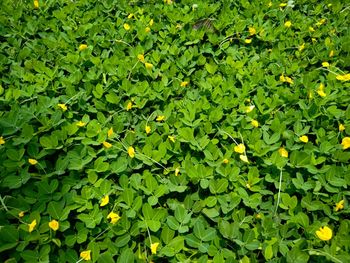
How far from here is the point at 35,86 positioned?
209 centimetres

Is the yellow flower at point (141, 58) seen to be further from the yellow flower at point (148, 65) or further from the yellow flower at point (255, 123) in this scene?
the yellow flower at point (255, 123)

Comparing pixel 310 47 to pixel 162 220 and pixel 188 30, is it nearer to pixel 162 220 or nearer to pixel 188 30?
pixel 188 30

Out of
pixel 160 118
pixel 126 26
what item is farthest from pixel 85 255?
pixel 126 26

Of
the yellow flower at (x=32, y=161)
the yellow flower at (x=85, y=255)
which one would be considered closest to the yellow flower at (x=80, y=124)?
the yellow flower at (x=32, y=161)

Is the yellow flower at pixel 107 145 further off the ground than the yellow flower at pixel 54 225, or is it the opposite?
the yellow flower at pixel 107 145

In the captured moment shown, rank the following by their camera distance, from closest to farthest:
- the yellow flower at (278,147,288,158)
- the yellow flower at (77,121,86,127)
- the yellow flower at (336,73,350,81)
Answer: the yellow flower at (278,147,288,158), the yellow flower at (77,121,86,127), the yellow flower at (336,73,350,81)

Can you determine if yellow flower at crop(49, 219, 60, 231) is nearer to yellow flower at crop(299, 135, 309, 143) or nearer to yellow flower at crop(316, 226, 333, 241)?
yellow flower at crop(316, 226, 333, 241)

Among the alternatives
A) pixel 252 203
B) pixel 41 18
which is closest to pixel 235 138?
pixel 252 203

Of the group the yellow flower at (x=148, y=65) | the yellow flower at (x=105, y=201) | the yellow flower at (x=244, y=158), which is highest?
the yellow flower at (x=148, y=65)

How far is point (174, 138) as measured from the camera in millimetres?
1835

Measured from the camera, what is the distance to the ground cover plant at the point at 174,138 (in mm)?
1431

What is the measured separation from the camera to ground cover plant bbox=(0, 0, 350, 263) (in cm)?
143

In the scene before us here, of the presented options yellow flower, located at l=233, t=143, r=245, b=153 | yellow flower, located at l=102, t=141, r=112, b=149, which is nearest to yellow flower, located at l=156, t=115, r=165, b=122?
yellow flower, located at l=102, t=141, r=112, b=149

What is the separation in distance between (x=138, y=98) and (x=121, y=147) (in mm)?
421
